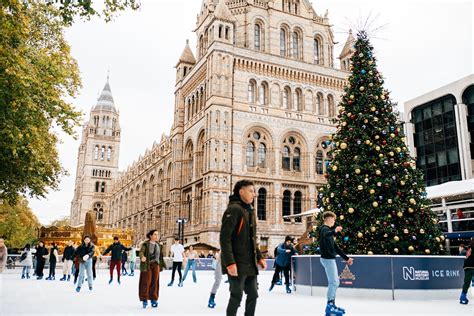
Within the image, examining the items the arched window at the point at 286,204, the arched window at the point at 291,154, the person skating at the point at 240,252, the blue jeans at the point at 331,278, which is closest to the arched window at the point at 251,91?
the arched window at the point at 291,154

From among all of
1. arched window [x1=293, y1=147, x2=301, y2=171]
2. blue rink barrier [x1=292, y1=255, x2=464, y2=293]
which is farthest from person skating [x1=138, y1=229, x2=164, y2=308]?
arched window [x1=293, y1=147, x2=301, y2=171]

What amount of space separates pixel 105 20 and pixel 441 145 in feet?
116

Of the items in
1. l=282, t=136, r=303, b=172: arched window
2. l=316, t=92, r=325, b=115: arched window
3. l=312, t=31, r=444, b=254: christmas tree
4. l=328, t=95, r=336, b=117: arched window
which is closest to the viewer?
l=312, t=31, r=444, b=254: christmas tree

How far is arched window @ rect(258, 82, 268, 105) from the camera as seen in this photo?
39.0 m

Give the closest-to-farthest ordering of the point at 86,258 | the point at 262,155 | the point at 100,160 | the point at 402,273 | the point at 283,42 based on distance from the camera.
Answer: the point at 402,273 → the point at 86,258 → the point at 262,155 → the point at 283,42 → the point at 100,160

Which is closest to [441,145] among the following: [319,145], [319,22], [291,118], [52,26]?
[319,145]

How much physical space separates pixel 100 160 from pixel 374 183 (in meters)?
87.9

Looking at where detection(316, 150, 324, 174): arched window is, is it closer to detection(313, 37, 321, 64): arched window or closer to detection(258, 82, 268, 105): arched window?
detection(258, 82, 268, 105): arched window

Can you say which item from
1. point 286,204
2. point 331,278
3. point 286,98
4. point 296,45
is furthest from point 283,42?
point 331,278

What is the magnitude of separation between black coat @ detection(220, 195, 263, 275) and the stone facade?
29962 millimetres

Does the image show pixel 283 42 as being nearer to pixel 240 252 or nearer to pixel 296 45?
pixel 296 45

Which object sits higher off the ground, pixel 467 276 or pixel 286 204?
pixel 286 204

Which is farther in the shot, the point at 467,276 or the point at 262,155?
the point at 262,155

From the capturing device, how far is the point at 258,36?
4194 centimetres
